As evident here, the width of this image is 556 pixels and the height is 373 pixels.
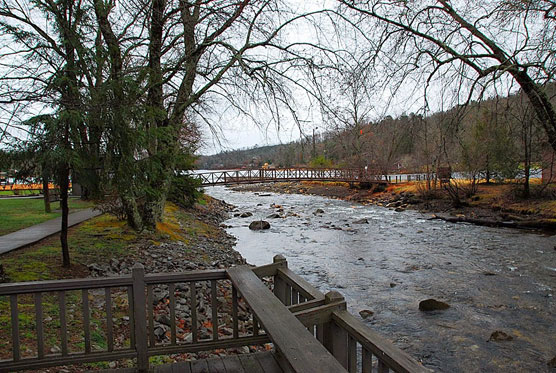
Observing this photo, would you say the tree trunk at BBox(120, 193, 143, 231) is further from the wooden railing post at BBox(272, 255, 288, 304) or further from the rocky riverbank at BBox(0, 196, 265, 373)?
the wooden railing post at BBox(272, 255, 288, 304)

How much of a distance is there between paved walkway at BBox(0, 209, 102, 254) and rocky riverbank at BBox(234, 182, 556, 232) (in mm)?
16782

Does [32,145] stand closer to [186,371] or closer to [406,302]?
[186,371]

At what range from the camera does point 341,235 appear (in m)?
16.2

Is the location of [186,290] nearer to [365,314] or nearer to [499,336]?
[365,314]

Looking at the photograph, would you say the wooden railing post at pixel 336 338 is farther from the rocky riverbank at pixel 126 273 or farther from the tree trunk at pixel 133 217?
the tree trunk at pixel 133 217

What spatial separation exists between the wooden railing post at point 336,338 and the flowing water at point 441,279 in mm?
3744

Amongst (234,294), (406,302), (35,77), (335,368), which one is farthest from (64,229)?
(406,302)

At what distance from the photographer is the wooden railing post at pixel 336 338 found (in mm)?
2580

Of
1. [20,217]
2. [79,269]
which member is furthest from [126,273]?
[20,217]

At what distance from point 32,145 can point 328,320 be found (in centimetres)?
469

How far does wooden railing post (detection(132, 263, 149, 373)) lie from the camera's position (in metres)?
2.99

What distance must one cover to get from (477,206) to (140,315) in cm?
2210

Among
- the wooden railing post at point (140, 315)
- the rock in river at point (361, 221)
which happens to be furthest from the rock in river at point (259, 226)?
the wooden railing post at point (140, 315)

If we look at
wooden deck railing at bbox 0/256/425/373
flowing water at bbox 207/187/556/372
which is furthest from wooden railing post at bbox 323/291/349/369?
flowing water at bbox 207/187/556/372
